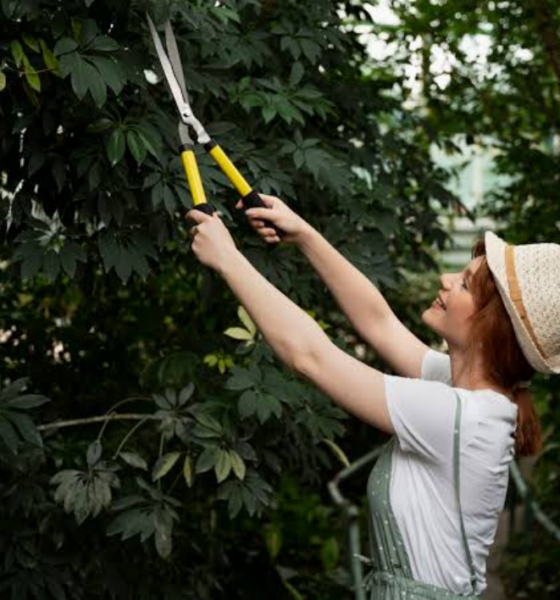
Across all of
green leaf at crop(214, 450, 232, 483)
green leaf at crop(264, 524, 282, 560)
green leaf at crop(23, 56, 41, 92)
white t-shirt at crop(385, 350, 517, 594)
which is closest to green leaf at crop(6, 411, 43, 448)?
green leaf at crop(214, 450, 232, 483)

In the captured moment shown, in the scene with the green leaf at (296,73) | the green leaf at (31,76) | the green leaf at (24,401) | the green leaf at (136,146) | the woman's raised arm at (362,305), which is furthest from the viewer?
the green leaf at (296,73)

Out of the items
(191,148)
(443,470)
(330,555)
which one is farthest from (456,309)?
(330,555)

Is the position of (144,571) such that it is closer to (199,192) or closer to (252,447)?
(252,447)

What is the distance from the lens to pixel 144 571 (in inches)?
148

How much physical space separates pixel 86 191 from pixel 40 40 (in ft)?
1.40

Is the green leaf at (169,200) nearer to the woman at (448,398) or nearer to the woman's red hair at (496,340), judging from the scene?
the woman at (448,398)

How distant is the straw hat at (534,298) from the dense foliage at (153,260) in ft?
3.19

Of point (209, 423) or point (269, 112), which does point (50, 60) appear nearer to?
point (269, 112)

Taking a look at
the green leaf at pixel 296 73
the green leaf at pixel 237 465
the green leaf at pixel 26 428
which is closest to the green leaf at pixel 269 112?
the green leaf at pixel 296 73

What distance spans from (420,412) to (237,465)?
3.70 feet

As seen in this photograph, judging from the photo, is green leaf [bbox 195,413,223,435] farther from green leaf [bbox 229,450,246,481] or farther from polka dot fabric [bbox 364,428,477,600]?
polka dot fabric [bbox 364,428,477,600]

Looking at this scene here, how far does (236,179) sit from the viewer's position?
2.44 meters

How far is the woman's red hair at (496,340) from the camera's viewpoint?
7.54ft

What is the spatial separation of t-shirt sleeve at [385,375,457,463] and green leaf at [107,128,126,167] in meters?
0.98
